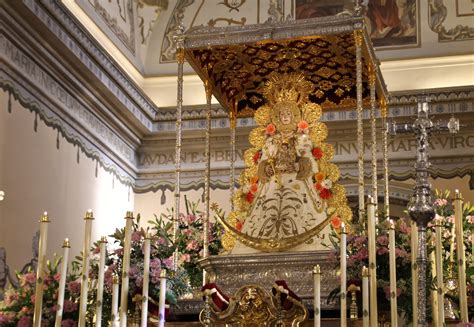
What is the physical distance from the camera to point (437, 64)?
12633 millimetres

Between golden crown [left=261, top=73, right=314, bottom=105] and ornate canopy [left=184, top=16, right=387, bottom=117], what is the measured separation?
0.29 metres

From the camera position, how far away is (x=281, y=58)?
9000 mm

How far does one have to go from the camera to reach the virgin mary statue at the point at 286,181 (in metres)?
7.67

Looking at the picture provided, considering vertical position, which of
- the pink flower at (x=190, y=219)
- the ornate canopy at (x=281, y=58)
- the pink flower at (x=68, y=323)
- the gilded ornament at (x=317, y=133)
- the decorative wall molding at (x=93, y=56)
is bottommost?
the pink flower at (x=68, y=323)

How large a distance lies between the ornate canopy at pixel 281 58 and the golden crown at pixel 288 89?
288 mm

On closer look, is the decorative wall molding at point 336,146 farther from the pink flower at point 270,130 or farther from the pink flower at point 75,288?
the pink flower at point 75,288

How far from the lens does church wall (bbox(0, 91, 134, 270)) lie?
9.61m

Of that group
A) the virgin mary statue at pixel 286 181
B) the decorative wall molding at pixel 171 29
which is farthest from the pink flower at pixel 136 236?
the decorative wall molding at pixel 171 29

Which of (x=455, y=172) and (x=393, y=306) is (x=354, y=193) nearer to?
(x=455, y=172)

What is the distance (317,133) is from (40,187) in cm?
341

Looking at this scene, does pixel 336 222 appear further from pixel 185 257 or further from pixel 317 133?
pixel 185 257

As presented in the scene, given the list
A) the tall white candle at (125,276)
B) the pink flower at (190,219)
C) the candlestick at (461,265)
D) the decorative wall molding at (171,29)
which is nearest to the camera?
Answer: the candlestick at (461,265)

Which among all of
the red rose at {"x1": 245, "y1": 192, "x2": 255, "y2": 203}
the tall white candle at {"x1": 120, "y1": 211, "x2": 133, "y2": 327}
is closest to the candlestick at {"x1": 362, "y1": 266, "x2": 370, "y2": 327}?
the tall white candle at {"x1": 120, "y1": 211, "x2": 133, "y2": 327}

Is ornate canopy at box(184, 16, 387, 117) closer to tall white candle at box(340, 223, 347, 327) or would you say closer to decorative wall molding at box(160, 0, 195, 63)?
tall white candle at box(340, 223, 347, 327)
